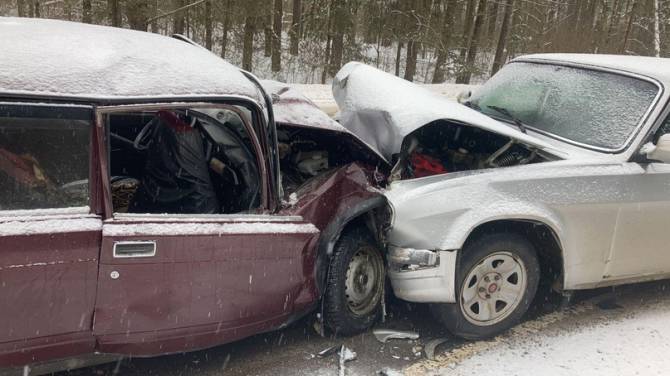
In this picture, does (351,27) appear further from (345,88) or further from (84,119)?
(84,119)

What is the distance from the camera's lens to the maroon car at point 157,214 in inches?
104

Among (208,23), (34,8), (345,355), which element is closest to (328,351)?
(345,355)

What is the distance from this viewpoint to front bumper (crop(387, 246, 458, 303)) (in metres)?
3.59

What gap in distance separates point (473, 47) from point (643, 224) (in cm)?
2168

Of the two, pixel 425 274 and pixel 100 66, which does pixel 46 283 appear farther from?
pixel 425 274

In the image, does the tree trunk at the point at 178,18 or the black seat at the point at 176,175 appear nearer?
the black seat at the point at 176,175

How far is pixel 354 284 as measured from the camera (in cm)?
381

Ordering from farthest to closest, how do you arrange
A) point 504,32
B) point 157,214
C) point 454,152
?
point 504,32
point 454,152
point 157,214

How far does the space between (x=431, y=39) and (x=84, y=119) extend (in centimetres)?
2224

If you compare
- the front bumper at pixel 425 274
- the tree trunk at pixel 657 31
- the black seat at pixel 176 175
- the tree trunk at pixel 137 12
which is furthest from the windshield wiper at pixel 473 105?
the tree trunk at pixel 657 31

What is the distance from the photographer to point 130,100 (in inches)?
112

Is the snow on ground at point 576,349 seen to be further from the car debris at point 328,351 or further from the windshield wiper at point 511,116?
the windshield wiper at point 511,116

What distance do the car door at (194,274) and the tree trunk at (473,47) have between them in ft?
69.3

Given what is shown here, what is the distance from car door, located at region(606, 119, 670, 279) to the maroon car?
5.64 ft
